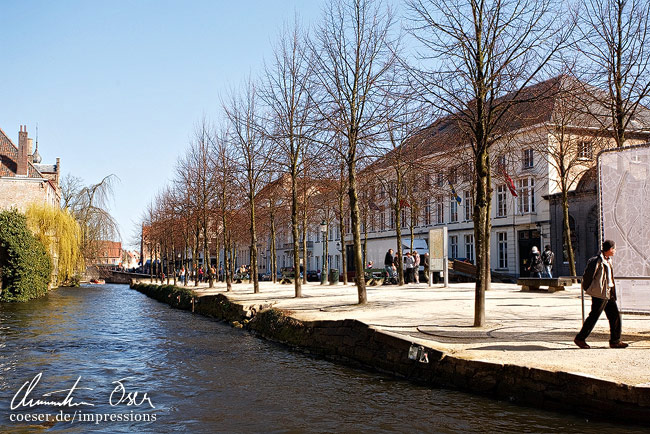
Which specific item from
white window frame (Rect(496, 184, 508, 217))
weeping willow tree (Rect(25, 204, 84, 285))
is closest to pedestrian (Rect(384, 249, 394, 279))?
white window frame (Rect(496, 184, 508, 217))

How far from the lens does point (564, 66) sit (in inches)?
A: 651

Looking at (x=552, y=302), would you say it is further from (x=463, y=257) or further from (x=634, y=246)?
(x=463, y=257)

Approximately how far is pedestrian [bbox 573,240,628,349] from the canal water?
7.31 feet

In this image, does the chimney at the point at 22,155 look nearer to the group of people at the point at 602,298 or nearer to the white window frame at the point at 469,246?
the white window frame at the point at 469,246

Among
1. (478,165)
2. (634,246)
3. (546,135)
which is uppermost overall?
(546,135)

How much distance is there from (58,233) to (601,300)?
37421mm

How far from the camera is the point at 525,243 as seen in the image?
44062mm

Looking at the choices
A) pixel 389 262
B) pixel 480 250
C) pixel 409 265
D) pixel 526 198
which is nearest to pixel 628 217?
pixel 480 250

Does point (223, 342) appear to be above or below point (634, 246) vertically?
below

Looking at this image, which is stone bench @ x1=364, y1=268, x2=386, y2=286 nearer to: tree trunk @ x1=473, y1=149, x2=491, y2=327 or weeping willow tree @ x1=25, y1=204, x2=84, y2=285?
weeping willow tree @ x1=25, y1=204, x2=84, y2=285

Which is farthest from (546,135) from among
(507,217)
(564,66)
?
(507,217)

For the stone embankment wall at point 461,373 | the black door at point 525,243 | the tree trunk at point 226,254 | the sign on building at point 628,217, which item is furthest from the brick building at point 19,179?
the sign on building at point 628,217

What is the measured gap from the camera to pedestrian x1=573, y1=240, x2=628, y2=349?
9.72m

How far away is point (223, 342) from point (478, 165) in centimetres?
756
